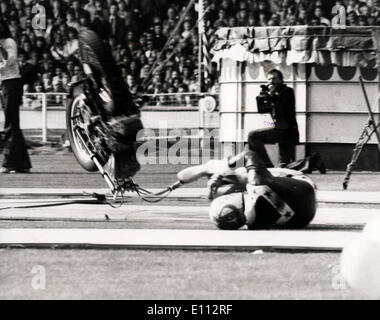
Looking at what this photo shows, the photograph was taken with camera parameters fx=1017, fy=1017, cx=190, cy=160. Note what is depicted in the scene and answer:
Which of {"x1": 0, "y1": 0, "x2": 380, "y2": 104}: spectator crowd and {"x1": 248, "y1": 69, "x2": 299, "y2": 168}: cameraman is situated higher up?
{"x1": 0, "y1": 0, "x2": 380, "y2": 104}: spectator crowd

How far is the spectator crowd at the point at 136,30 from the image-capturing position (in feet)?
60.8

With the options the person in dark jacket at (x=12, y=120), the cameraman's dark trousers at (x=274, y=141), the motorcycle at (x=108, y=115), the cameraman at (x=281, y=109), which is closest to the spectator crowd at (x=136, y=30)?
the person in dark jacket at (x=12, y=120)

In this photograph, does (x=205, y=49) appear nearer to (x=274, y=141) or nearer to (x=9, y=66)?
(x=9, y=66)

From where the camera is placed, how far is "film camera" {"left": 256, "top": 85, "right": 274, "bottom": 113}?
1373 centimetres

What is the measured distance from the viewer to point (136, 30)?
1947 centimetres

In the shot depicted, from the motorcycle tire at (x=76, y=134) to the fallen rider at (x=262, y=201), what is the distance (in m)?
2.40

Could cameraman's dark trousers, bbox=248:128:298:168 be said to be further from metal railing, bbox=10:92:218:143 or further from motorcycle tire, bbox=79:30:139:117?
metal railing, bbox=10:92:218:143

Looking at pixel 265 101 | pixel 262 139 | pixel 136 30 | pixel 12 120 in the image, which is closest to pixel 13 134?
pixel 12 120

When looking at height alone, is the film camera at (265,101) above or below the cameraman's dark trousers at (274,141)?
Result: above

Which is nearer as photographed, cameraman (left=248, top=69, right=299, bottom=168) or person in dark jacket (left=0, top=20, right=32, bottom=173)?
cameraman (left=248, top=69, right=299, bottom=168)

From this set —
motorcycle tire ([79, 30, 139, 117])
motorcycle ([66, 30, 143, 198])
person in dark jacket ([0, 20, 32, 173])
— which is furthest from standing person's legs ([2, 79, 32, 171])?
motorcycle tire ([79, 30, 139, 117])

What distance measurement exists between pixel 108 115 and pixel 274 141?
11.9 ft

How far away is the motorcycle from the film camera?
3634 millimetres

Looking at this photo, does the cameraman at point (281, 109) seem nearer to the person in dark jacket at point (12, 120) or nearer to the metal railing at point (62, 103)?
the person in dark jacket at point (12, 120)
